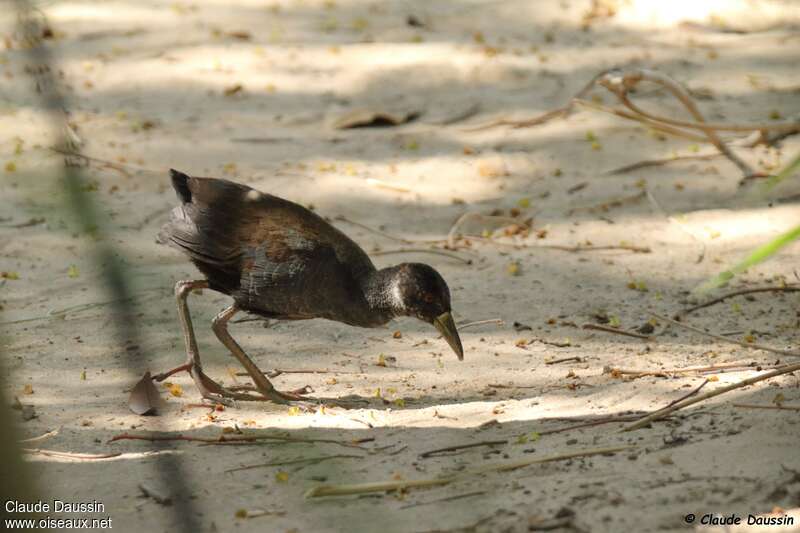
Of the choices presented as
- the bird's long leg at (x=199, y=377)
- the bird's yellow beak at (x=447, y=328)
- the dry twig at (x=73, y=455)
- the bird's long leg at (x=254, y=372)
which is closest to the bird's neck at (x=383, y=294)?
the bird's yellow beak at (x=447, y=328)

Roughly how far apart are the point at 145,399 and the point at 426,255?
247 centimetres

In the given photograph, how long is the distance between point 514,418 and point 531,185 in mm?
3295

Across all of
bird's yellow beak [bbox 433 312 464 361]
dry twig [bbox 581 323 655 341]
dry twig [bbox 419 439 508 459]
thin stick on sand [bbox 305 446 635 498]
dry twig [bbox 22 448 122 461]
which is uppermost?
bird's yellow beak [bbox 433 312 464 361]

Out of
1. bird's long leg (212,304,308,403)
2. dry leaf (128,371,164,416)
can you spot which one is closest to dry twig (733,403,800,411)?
bird's long leg (212,304,308,403)

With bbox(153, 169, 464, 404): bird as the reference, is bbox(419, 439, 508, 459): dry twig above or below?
below

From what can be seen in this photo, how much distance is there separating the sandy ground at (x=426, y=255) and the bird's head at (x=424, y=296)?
313mm

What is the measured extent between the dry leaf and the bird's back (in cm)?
63

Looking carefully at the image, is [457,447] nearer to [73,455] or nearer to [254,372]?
[254,372]

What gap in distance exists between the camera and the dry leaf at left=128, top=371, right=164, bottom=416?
189 inches

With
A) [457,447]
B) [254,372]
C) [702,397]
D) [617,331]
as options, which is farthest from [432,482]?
[617,331]

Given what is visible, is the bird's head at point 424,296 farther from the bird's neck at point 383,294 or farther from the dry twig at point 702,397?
the dry twig at point 702,397

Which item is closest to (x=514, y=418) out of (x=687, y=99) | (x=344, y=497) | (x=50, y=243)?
(x=344, y=497)

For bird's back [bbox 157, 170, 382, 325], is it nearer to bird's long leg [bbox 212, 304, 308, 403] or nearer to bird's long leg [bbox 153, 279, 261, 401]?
bird's long leg [bbox 212, 304, 308, 403]

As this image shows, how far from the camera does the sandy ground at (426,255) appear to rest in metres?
3.93
